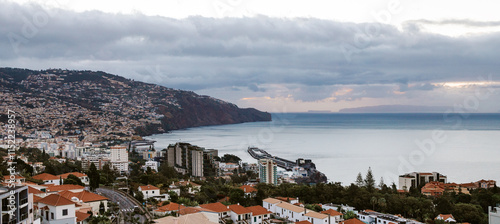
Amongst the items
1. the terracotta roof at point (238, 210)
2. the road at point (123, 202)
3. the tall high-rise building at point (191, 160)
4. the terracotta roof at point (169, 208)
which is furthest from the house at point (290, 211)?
the tall high-rise building at point (191, 160)

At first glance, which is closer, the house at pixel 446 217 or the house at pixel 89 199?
the house at pixel 89 199

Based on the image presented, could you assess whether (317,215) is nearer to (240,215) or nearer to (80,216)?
(240,215)

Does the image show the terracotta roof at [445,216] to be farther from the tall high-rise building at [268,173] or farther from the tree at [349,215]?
the tall high-rise building at [268,173]

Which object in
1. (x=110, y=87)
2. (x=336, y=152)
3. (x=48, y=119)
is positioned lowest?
(x=336, y=152)

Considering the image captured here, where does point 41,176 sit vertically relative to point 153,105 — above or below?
below

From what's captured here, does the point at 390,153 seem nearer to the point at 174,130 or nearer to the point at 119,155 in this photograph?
the point at 119,155

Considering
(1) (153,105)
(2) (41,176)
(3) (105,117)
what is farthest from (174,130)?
(2) (41,176)
